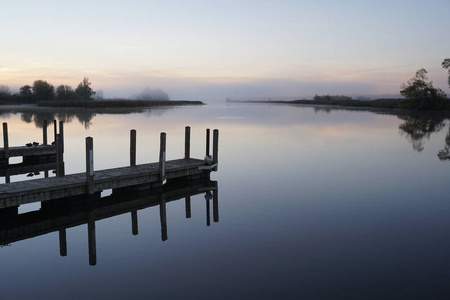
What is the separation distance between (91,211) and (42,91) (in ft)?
354

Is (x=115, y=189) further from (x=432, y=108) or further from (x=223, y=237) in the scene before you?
(x=432, y=108)

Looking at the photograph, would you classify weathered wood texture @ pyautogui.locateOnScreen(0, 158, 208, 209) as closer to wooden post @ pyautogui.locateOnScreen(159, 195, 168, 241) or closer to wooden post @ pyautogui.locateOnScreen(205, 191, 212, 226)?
wooden post @ pyautogui.locateOnScreen(159, 195, 168, 241)

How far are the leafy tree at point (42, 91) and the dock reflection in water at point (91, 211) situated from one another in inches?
4124

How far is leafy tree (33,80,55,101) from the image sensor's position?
109688 millimetres

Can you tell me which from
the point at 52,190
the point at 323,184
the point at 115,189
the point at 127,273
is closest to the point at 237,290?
the point at 127,273

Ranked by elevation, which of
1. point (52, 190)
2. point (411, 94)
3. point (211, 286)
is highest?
point (411, 94)

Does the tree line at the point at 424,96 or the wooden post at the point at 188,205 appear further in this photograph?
the tree line at the point at 424,96

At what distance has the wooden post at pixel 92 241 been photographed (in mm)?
9666

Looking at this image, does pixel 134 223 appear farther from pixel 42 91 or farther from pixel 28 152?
pixel 42 91

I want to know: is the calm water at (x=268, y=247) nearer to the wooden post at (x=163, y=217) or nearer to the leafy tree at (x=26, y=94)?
the wooden post at (x=163, y=217)

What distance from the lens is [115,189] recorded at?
16062 mm

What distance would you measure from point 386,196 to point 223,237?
7696 mm

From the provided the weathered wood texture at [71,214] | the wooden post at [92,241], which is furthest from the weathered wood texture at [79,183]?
the wooden post at [92,241]

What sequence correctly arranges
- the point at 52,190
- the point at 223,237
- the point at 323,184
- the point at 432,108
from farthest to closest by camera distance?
the point at 432,108 < the point at 323,184 < the point at 52,190 < the point at 223,237
